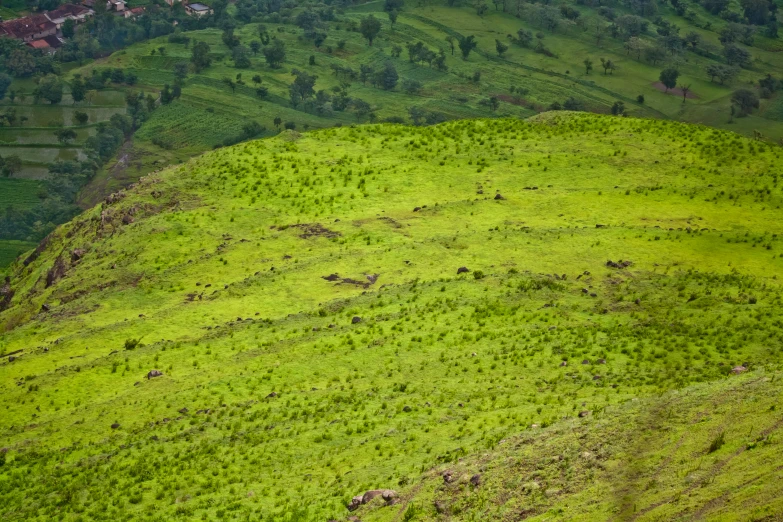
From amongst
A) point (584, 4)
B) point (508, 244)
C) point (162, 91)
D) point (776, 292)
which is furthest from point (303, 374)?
point (584, 4)

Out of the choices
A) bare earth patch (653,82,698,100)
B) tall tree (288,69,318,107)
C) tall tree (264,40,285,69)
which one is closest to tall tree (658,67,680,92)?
bare earth patch (653,82,698,100)

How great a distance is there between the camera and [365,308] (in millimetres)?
32844

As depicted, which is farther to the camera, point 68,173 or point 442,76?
point 442,76

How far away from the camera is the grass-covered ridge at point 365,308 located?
2420 cm

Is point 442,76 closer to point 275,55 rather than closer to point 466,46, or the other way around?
point 466,46

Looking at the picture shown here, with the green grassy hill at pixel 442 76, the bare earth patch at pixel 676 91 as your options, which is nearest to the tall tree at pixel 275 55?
the green grassy hill at pixel 442 76

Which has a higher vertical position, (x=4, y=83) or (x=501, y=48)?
(x=501, y=48)

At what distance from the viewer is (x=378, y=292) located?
34.0 m

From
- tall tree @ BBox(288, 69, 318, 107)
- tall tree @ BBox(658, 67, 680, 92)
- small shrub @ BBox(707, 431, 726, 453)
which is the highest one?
small shrub @ BBox(707, 431, 726, 453)

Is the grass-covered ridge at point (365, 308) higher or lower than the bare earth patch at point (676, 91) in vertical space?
higher

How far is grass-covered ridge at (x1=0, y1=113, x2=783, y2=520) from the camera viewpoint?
79.4ft

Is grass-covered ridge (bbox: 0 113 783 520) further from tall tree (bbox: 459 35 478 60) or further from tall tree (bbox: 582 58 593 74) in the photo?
tall tree (bbox: 459 35 478 60)

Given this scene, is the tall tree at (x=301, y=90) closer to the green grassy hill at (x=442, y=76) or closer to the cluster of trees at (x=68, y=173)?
the green grassy hill at (x=442, y=76)

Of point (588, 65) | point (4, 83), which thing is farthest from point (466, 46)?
point (4, 83)
